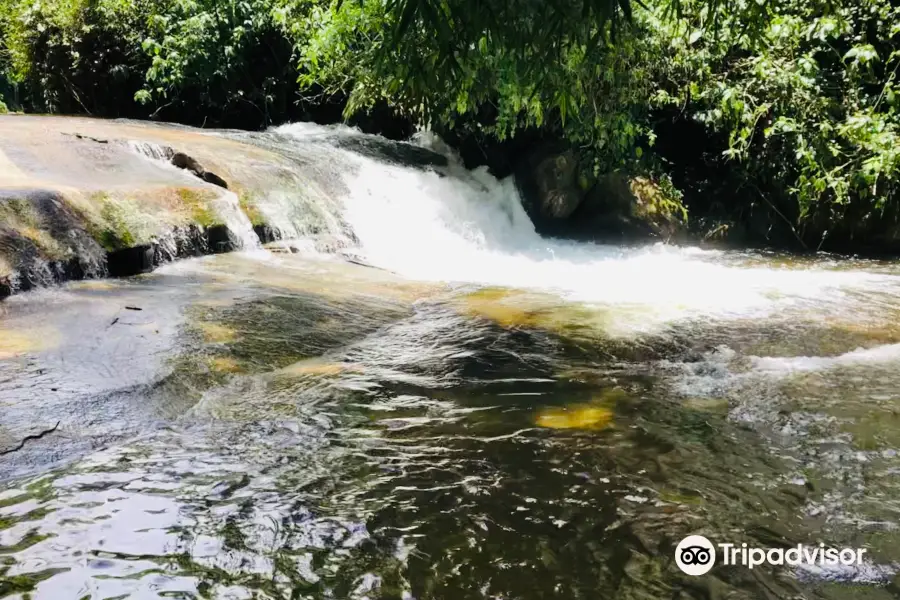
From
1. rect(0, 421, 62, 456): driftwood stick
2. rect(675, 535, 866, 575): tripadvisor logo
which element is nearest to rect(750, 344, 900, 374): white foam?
rect(675, 535, 866, 575): tripadvisor logo

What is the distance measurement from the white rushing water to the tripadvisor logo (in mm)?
3730

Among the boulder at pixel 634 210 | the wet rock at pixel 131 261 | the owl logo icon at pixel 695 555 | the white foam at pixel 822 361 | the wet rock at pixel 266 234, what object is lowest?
the owl logo icon at pixel 695 555

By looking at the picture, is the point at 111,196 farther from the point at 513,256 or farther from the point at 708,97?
the point at 708,97

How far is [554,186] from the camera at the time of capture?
1112 centimetres

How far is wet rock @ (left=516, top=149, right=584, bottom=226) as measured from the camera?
11.1 meters

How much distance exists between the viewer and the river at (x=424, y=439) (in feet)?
7.57

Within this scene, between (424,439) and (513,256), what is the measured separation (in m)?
6.60

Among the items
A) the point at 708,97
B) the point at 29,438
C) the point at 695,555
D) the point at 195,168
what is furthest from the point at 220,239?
the point at 708,97

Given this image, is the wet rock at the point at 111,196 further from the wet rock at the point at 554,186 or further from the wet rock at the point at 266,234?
the wet rock at the point at 554,186

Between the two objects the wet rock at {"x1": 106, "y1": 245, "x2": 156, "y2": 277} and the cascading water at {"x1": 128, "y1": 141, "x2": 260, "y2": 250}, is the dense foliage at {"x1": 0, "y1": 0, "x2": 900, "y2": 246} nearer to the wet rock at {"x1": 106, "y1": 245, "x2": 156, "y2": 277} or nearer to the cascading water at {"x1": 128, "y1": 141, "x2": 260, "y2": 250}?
the cascading water at {"x1": 128, "y1": 141, "x2": 260, "y2": 250}

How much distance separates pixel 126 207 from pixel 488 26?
4429 millimetres

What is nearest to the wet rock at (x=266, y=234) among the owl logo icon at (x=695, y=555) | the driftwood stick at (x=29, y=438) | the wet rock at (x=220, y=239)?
the wet rock at (x=220, y=239)

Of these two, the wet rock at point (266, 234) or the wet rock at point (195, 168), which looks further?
the wet rock at point (195, 168)

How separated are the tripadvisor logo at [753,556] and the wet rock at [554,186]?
9037mm
